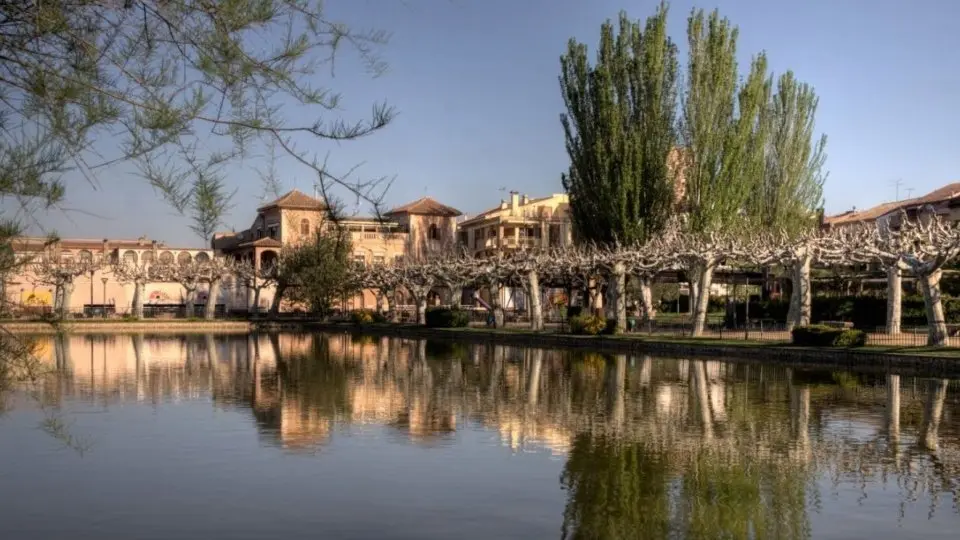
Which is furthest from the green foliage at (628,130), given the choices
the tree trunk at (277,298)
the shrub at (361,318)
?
the tree trunk at (277,298)

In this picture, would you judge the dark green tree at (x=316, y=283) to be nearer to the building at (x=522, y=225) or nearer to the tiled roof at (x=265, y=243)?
the tiled roof at (x=265, y=243)

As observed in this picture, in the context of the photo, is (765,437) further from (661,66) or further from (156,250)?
(156,250)

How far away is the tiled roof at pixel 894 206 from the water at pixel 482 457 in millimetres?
32983

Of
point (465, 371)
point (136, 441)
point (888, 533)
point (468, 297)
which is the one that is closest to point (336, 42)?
point (888, 533)

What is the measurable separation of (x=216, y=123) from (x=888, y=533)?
7430 mm

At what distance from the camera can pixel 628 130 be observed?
3769cm

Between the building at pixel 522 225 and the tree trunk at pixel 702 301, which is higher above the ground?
the building at pixel 522 225

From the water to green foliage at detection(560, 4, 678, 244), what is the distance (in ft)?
47.6

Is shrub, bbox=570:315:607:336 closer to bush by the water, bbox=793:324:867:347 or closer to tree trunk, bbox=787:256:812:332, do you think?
tree trunk, bbox=787:256:812:332

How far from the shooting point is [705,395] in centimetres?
2034

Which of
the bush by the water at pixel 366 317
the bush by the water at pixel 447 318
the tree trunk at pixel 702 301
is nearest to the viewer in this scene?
the tree trunk at pixel 702 301

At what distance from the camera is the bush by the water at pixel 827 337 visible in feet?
90.6

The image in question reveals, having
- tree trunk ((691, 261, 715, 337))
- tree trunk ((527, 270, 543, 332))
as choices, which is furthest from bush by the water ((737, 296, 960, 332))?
tree trunk ((527, 270, 543, 332))

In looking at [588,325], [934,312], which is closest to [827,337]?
[934,312]
